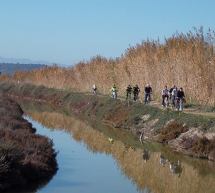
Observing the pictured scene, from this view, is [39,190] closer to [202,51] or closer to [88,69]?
[202,51]

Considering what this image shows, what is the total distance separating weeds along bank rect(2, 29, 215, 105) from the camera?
133 ft

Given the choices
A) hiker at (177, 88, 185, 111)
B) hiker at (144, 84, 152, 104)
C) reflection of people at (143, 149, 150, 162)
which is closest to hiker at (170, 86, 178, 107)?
hiker at (177, 88, 185, 111)

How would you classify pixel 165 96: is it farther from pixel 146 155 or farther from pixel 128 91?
pixel 146 155

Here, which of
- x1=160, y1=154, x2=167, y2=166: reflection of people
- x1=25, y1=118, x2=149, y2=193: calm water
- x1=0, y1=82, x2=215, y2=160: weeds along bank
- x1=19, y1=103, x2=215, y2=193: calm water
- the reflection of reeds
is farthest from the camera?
x1=0, y1=82, x2=215, y2=160: weeds along bank

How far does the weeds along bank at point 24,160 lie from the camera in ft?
67.8

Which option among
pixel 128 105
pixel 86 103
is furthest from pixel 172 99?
pixel 86 103

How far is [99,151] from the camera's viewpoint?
33531mm

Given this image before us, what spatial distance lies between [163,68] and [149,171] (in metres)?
20.2

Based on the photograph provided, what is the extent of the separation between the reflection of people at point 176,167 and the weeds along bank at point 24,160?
5311mm

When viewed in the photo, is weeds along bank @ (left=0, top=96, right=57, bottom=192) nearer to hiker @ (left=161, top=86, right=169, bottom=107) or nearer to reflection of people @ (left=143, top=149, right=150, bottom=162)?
reflection of people @ (left=143, top=149, right=150, bottom=162)

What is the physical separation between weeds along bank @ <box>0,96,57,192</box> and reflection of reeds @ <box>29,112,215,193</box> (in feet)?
11.7

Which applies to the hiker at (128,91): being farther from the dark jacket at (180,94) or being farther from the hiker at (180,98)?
the dark jacket at (180,94)

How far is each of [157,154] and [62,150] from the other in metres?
5.11

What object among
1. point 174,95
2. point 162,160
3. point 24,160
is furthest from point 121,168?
point 174,95
